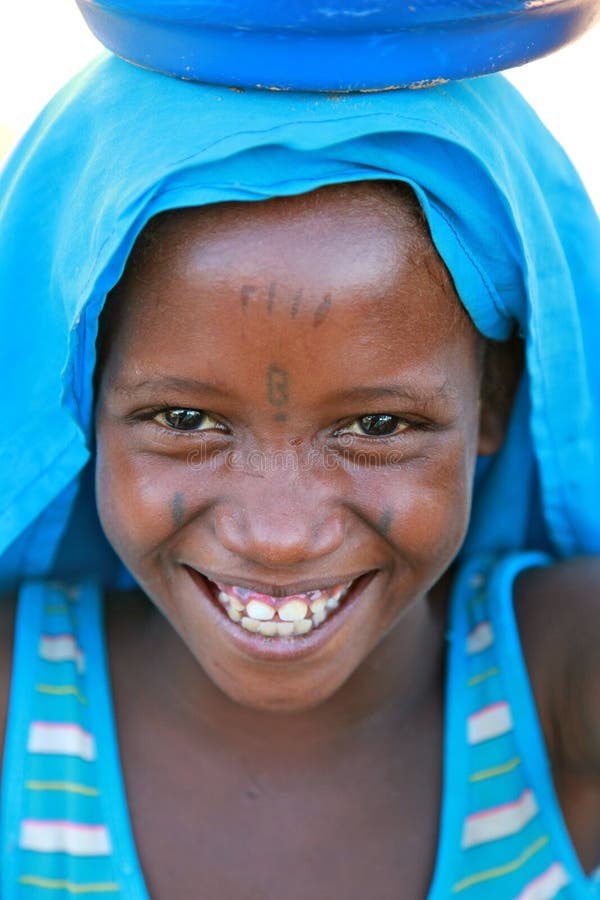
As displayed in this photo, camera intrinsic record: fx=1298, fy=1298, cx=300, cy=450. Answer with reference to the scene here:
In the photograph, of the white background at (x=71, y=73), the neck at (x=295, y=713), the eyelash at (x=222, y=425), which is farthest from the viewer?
the white background at (x=71, y=73)

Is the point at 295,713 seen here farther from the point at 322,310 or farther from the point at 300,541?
the point at 322,310

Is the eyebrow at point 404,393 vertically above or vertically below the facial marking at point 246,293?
below

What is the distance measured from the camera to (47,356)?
1.52 meters

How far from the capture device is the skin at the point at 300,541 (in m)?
1.34

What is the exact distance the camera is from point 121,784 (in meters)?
1.62

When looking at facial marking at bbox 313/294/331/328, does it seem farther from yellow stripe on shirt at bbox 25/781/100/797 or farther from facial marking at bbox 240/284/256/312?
yellow stripe on shirt at bbox 25/781/100/797

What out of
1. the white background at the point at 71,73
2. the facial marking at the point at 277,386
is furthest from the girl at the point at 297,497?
the white background at the point at 71,73

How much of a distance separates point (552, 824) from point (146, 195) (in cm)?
90

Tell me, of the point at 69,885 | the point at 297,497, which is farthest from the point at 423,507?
the point at 69,885

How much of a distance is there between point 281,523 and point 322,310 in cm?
23

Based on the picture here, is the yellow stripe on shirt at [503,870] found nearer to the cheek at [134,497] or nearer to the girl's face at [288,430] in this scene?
the girl's face at [288,430]

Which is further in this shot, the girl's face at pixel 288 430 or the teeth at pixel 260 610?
the teeth at pixel 260 610

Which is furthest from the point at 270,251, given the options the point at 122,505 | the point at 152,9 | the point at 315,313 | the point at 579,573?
the point at 579,573

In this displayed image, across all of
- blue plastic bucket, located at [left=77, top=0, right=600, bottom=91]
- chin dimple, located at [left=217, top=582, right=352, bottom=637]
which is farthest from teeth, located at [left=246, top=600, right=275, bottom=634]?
blue plastic bucket, located at [left=77, top=0, right=600, bottom=91]
